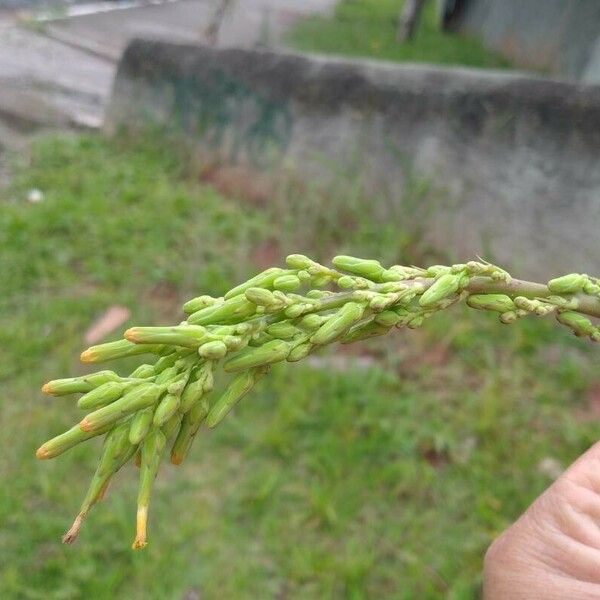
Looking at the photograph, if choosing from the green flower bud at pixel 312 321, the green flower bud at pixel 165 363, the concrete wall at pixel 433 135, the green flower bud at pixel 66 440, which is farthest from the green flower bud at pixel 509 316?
the concrete wall at pixel 433 135

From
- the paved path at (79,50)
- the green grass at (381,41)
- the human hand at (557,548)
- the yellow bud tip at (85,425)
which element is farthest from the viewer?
the green grass at (381,41)

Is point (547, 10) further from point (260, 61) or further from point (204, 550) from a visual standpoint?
point (204, 550)

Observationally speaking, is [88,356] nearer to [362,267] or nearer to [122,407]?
[122,407]

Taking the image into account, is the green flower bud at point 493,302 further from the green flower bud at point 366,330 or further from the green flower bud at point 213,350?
the green flower bud at point 213,350

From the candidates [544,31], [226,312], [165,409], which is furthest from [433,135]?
[544,31]

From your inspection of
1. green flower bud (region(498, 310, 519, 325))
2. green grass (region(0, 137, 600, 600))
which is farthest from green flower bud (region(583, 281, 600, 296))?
green grass (region(0, 137, 600, 600))

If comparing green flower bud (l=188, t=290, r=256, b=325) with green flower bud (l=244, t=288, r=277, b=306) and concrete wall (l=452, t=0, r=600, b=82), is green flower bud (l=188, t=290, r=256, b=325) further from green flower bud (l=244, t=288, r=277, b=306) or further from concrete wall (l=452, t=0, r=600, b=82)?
concrete wall (l=452, t=0, r=600, b=82)
